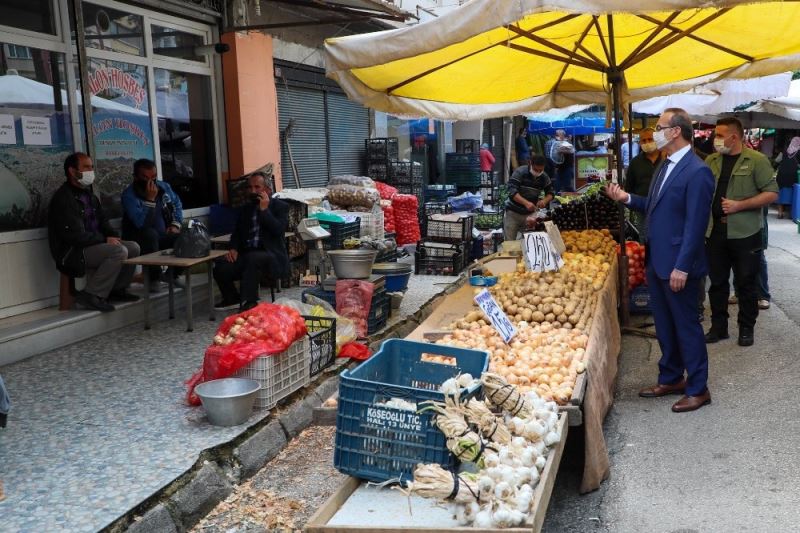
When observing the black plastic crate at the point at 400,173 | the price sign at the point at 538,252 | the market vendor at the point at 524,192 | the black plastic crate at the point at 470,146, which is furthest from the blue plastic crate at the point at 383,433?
the black plastic crate at the point at 470,146

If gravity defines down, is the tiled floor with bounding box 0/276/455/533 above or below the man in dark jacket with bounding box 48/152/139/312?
below

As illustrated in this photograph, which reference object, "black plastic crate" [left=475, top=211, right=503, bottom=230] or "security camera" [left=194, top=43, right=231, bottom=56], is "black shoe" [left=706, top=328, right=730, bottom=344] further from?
"security camera" [left=194, top=43, right=231, bottom=56]

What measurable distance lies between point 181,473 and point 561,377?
2.42 metres

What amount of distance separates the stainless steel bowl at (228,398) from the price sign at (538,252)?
114 inches

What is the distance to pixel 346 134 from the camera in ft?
50.5

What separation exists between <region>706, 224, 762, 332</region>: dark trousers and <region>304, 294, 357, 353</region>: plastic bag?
3801mm

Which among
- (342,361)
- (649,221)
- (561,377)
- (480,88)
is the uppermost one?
(480,88)

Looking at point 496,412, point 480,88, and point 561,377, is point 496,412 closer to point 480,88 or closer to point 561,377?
point 561,377

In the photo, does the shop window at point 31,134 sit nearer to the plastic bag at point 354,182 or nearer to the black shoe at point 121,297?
the black shoe at point 121,297

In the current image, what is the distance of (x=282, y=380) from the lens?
18.6 feet

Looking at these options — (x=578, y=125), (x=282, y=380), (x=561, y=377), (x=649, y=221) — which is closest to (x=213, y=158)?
(x=282, y=380)

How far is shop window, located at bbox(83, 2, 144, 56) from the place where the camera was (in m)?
8.53

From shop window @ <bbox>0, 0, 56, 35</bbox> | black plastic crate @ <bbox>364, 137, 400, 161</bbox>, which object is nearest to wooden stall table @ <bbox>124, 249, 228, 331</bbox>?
shop window @ <bbox>0, 0, 56, 35</bbox>

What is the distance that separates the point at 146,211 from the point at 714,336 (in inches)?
261
